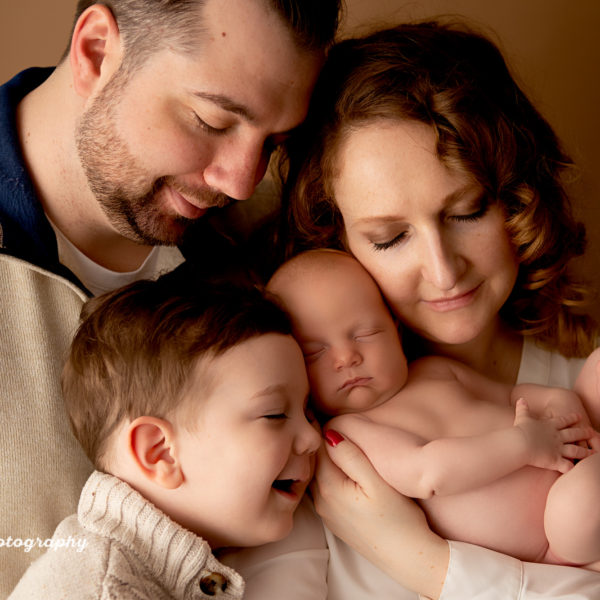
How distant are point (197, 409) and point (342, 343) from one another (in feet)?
1.34

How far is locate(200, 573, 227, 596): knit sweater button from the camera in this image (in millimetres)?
1371

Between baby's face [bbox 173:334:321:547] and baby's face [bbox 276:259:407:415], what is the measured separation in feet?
0.60

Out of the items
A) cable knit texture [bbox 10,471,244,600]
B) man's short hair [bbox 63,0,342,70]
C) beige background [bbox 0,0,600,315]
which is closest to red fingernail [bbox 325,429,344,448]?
cable knit texture [bbox 10,471,244,600]

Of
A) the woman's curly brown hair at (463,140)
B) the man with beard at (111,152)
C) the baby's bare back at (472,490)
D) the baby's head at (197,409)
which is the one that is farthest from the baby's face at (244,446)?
the woman's curly brown hair at (463,140)

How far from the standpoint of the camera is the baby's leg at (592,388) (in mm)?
1733

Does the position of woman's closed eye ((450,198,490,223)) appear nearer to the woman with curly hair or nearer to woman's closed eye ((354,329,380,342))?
the woman with curly hair

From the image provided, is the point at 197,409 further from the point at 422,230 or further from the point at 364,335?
the point at 422,230

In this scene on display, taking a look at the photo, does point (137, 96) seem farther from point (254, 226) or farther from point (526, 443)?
point (526, 443)

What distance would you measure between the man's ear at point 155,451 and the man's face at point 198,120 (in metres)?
0.60

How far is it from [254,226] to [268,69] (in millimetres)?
754

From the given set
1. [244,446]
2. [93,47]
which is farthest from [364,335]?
[93,47]

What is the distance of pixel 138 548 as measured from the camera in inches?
53.4

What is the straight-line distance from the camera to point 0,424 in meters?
1.50

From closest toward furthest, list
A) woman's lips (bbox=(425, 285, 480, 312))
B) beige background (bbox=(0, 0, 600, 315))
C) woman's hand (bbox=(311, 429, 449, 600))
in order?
1. woman's hand (bbox=(311, 429, 449, 600))
2. woman's lips (bbox=(425, 285, 480, 312))
3. beige background (bbox=(0, 0, 600, 315))
